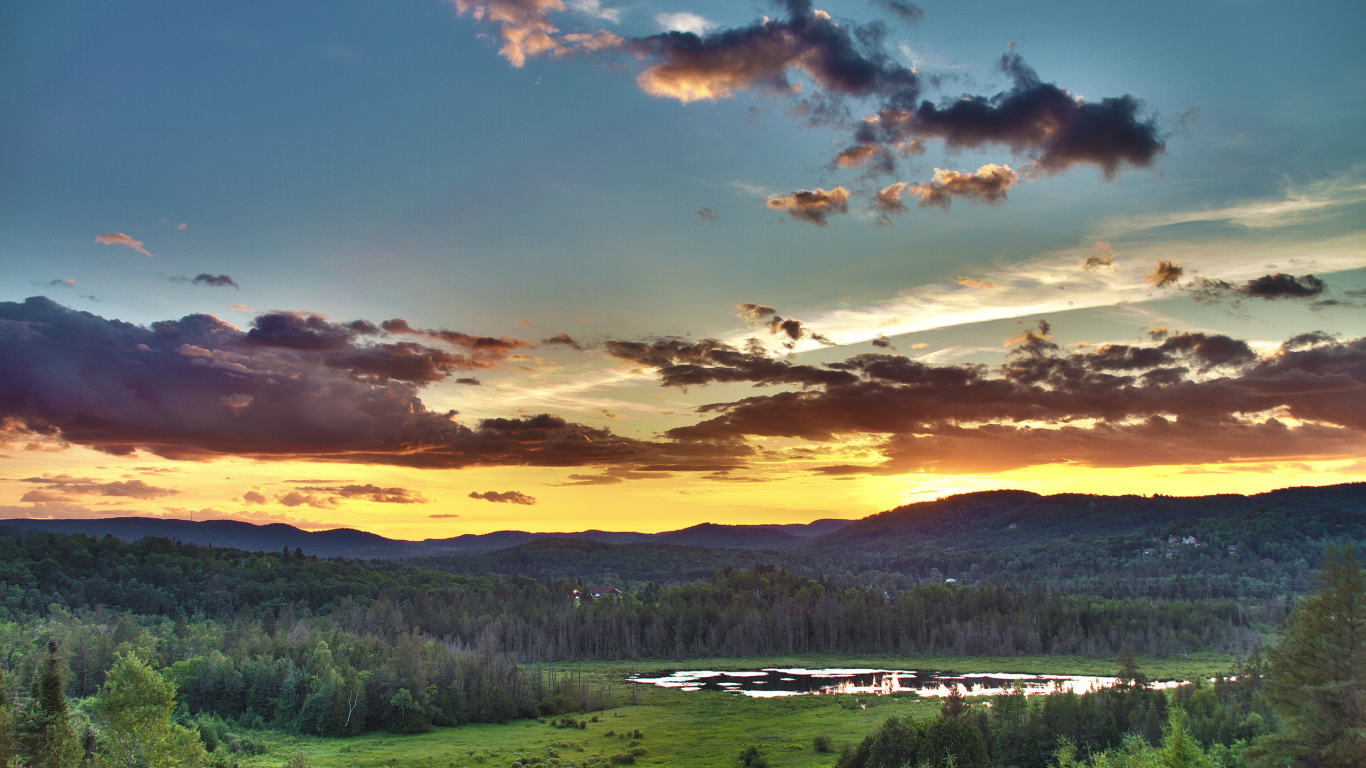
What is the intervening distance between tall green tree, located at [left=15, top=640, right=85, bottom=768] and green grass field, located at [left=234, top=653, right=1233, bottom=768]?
36.0 metres

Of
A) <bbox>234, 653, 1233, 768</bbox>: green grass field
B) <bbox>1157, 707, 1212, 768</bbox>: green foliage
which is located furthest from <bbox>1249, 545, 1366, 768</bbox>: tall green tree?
<bbox>234, 653, 1233, 768</bbox>: green grass field

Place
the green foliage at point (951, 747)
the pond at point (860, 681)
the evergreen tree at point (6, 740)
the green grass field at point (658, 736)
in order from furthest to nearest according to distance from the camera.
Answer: the pond at point (860, 681), the green grass field at point (658, 736), the green foliage at point (951, 747), the evergreen tree at point (6, 740)

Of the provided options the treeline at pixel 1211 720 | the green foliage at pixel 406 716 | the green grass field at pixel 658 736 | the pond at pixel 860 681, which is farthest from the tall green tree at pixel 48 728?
the pond at pixel 860 681

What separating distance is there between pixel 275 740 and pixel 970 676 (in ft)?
416

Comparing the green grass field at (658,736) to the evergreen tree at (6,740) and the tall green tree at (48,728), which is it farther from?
the evergreen tree at (6,740)

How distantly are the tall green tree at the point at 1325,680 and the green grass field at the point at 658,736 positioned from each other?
139 feet

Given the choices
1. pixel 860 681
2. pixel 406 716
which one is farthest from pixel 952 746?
pixel 860 681

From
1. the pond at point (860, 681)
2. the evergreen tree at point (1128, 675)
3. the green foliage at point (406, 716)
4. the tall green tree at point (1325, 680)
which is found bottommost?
the pond at point (860, 681)

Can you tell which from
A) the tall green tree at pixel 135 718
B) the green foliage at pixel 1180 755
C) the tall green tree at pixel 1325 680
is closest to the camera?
the tall green tree at pixel 1325 680

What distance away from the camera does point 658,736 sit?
10331 cm

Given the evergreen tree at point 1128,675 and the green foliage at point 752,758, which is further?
the evergreen tree at point 1128,675

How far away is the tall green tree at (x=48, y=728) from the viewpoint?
5003 centimetres

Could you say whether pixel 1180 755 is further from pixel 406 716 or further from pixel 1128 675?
pixel 406 716

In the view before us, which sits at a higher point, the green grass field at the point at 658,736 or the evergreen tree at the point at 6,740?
the evergreen tree at the point at 6,740
